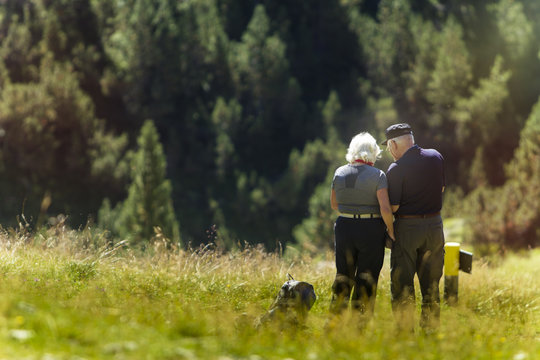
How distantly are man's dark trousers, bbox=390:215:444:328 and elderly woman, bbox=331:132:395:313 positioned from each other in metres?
0.17

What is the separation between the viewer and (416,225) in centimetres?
507

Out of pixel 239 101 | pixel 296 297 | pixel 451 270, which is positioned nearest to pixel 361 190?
pixel 296 297

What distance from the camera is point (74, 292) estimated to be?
522cm

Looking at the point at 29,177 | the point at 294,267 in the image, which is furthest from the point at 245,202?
the point at 294,267

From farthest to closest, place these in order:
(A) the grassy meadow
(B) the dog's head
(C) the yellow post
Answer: (C) the yellow post < (B) the dog's head < (A) the grassy meadow

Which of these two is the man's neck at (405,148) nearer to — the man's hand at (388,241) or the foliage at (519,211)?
the man's hand at (388,241)

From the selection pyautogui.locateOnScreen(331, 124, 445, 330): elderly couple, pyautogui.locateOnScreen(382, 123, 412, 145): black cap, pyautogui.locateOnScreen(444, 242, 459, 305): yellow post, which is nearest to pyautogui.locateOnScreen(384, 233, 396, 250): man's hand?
pyautogui.locateOnScreen(331, 124, 445, 330): elderly couple

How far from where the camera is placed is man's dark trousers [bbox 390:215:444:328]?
200 inches

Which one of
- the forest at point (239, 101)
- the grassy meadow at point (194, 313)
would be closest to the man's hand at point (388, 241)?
the grassy meadow at point (194, 313)

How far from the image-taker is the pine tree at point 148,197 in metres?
34.7

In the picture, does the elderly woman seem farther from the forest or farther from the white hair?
the forest

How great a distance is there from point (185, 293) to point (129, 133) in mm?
49769

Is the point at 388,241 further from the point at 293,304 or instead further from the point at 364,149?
the point at 293,304

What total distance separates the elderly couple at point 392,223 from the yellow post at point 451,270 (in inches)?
60.7
